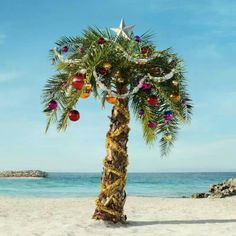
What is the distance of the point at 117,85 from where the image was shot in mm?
12859

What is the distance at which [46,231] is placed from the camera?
11.8 meters

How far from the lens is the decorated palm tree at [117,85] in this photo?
40.3 ft

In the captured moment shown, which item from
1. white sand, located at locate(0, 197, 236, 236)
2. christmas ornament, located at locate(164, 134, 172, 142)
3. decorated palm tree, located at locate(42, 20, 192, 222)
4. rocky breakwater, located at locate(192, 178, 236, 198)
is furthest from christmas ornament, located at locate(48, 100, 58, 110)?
rocky breakwater, located at locate(192, 178, 236, 198)

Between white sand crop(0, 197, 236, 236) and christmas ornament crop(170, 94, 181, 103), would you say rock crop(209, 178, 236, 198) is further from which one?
christmas ornament crop(170, 94, 181, 103)

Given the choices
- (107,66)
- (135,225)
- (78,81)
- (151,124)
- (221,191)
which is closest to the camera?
(78,81)

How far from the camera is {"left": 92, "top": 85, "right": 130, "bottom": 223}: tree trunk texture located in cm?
1257

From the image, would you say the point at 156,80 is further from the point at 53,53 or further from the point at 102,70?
the point at 53,53

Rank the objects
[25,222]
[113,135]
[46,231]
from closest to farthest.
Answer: [46,231] → [113,135] → [25,222]

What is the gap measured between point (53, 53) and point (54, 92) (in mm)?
1317

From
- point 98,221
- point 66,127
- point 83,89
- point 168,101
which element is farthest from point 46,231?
point 168,101

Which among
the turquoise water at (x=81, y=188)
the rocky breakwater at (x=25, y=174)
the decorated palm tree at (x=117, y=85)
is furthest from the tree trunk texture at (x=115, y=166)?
the rocky breakwater at (x=25, y=174)

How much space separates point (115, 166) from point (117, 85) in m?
2.08

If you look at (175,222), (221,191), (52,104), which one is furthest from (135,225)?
(221,191)

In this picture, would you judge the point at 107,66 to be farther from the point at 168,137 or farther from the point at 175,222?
the point at 175,222
